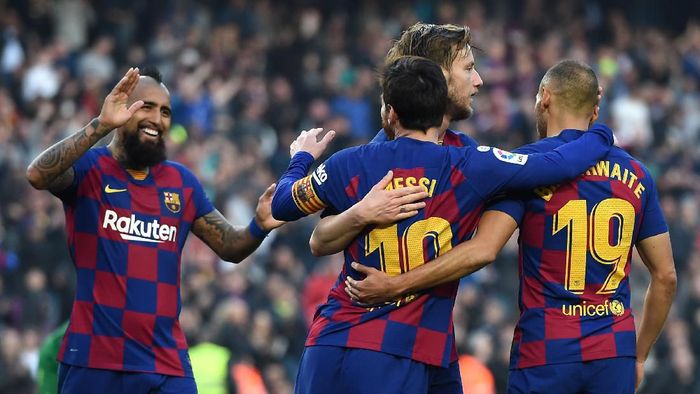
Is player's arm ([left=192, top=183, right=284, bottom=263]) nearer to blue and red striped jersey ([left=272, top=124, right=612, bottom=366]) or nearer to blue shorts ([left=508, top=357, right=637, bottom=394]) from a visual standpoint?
blue and red striped jersey ([left=272, top=124, right=612, bottom=366])

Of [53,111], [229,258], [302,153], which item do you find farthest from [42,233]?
[302,153]

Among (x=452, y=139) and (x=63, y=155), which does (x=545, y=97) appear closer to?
(x=452, y=139)

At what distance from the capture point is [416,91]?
5.80 meters

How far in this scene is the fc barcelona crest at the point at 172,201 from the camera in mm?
7191

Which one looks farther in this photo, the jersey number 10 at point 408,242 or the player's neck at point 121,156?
the player's neck at point 121,156

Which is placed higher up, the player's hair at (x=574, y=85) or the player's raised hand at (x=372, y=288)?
the player's hair at (x=574, y=85)

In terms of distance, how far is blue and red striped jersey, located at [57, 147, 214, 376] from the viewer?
6.86 metres

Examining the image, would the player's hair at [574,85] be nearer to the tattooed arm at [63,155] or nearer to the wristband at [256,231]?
the wristband at [256,231]

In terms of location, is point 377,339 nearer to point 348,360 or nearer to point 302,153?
point 348,360

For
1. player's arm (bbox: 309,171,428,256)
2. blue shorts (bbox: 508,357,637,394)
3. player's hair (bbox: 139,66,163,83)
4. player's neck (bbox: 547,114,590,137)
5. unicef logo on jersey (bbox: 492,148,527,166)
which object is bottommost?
blue shorts (bbox: 508,357,637,394)

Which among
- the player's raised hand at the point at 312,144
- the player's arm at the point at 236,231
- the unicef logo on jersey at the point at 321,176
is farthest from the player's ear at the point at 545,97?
the player's arm at the point at 236,231

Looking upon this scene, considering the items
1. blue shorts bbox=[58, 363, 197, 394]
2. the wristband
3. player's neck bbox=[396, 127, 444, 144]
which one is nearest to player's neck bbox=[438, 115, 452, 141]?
player's neck bbox=[396, 127, 444, 144]

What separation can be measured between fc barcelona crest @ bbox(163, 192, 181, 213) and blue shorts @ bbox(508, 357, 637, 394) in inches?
87.3

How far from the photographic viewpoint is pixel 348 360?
583 cm
